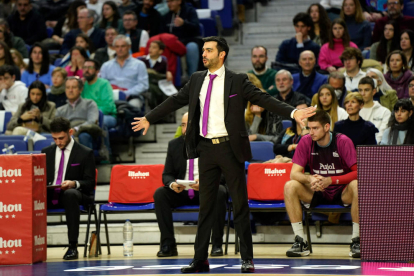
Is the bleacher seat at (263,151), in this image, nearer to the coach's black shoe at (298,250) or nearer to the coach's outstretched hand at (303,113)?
the coach's black shoe at (298,250)

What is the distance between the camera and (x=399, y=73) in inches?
334

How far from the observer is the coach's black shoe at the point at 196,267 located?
4.84 metres

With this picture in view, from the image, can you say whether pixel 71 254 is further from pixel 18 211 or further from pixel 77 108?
pixel 77 108

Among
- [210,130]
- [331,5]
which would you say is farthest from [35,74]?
[210,130]

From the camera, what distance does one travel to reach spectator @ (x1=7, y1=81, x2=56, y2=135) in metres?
8.23

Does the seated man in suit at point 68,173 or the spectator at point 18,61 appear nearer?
the seated man in suit at point 68,173

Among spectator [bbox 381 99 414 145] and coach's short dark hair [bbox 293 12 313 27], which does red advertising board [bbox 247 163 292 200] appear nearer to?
spectator [bbox 381 99 414 145]

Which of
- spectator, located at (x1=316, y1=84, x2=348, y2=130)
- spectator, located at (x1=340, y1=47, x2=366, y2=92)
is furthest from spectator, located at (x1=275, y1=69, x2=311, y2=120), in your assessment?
spectator, located at (x1=340, y1=47, x2=366, y2=92)

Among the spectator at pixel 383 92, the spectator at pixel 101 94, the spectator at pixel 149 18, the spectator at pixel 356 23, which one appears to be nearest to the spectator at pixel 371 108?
the spectator at pixel 383 92

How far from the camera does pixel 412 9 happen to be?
416 inches

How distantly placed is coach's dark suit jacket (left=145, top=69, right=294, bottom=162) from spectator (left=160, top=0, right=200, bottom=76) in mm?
5321

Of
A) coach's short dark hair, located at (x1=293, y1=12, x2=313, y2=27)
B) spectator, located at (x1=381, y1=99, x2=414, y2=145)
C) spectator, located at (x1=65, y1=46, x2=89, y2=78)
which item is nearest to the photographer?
spectator, located at (x1=381, y1=99, x2=414, y2=145)

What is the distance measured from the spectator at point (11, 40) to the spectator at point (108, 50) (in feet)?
4.77

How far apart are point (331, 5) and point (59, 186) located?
6.23 metres
